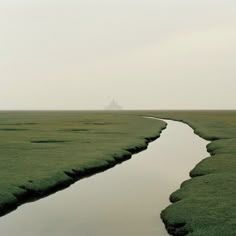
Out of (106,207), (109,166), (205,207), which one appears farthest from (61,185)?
(205,207)

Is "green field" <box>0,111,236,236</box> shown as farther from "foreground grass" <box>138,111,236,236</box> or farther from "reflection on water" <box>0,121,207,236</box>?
"reflection on water" <box>0,121,207,236</box>

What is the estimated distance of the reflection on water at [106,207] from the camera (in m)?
18.0

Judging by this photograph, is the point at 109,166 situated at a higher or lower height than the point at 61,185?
higher

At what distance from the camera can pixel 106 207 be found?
21656mm

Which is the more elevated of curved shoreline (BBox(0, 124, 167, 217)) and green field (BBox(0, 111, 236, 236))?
green field (BBox(0, 111, 236, 236))

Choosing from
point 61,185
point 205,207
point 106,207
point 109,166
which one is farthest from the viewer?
point 109,166

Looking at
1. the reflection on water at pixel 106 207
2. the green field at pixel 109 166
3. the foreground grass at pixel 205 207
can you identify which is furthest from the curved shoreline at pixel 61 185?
the foreground grass at pixel 205 207

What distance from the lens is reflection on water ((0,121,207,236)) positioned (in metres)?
18.0

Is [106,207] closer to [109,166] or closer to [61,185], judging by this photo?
[61,185]

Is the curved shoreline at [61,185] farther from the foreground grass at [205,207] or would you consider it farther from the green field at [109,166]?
the foreground grass at [205,207]

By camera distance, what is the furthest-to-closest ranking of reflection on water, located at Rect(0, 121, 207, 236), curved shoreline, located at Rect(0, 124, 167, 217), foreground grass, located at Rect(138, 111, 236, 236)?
curved shoreline, located at Rect(0, 124, 167, 217) → reflection on water, located at Rect(0, 121, 207, 236) → foreground grass, located at Rect(138, 111, 236, 236)

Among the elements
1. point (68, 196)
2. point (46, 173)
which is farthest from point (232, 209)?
point (46, 173)

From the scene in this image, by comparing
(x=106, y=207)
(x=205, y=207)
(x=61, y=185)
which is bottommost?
(x=61, y=185)

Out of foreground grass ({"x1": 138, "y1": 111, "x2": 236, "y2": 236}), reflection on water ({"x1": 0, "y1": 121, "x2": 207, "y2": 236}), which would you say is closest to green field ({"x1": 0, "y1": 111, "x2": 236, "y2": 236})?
foreground grass ({"x1": 138, "y1": 111, "x2": 236, "y2": 236})
